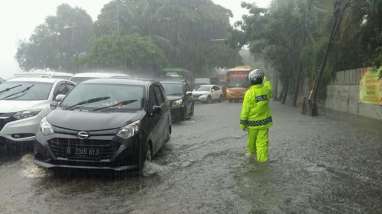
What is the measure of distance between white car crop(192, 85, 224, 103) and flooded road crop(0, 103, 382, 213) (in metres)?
26.4

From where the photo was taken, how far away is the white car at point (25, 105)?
930 cm

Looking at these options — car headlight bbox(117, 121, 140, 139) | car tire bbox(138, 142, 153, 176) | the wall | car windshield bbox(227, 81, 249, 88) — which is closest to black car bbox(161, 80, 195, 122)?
the wall

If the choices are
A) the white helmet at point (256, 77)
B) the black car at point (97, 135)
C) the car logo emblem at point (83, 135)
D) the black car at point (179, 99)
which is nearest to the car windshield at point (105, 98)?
the black car at point (97, 135)

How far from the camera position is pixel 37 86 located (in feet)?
36.6

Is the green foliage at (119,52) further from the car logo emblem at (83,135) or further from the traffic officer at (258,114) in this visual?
the car logo emblem at (83,135)

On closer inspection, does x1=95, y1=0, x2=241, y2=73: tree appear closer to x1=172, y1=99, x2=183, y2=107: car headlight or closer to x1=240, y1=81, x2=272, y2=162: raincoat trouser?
x1=172, y1=99, x2=183, y2=107: car headlight

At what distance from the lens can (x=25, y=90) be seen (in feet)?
35.8

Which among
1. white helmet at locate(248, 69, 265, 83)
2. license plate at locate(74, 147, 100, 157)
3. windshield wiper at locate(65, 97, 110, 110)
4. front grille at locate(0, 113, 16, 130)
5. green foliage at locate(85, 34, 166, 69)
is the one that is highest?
green foliage at locate(85, 34, 166, 69)

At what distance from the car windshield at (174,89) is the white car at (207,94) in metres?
17.7

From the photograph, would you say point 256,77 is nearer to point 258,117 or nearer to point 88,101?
point 258,117

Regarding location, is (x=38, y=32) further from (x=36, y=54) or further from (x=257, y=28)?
(x=257, y=28)

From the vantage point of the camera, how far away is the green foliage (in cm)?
4134

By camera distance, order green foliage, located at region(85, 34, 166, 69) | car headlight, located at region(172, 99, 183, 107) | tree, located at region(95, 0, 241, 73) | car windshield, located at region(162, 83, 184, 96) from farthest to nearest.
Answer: tree, located at region(95, 0, 241, 73)
green foliage, located at region(85, 34, 166, 69)
car windshield, located at region(162, 83, 184, 96)
car headlight, located at region(172, 99, 183, 107)

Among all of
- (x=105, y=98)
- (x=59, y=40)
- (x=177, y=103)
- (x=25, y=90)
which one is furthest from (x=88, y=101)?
(x=59, y=40)
